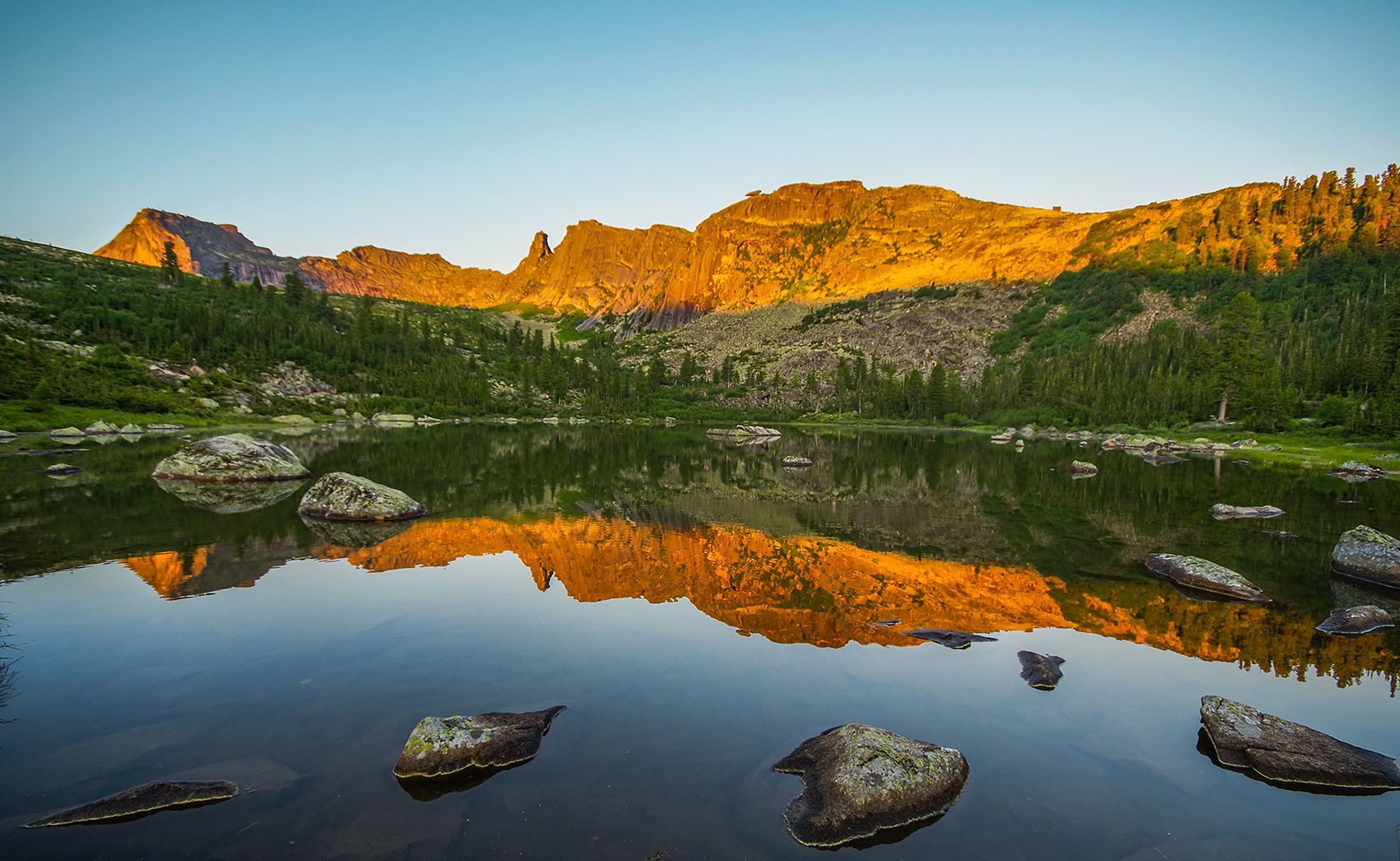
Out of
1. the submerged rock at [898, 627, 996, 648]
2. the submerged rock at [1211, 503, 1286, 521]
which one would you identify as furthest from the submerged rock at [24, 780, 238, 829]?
the submerged rock at [1211, 503, 1286, 521]

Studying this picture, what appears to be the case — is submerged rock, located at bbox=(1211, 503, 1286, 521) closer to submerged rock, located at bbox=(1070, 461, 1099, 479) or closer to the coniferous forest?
submerged rock, located at bbox=(1070, 461, 1099, 479)

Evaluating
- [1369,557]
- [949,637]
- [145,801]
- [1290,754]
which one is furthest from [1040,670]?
[1369,557]

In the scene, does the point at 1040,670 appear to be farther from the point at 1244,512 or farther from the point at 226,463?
the point at 226,463

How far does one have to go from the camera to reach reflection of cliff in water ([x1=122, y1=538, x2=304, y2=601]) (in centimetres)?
1247

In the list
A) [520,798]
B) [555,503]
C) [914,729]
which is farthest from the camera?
[555,503]

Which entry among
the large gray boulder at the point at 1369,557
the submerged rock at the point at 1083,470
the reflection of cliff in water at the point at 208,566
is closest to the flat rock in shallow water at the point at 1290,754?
the large gray boulder at the point at 1369,557

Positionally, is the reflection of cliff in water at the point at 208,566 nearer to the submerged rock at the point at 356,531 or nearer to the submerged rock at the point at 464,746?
the submerged rock at the point at 356,531

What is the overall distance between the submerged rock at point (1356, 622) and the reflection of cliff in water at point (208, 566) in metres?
22.1

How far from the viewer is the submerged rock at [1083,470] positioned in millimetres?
39094

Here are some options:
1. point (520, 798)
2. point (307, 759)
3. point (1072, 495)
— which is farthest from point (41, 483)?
point (1072, 495)

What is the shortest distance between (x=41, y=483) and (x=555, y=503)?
22097 mm

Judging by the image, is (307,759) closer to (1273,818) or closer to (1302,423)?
(1273,818)

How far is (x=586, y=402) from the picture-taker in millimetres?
152625

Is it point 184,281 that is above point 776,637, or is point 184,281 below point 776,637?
above
